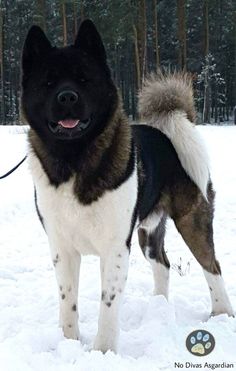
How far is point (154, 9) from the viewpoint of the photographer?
88.0ft

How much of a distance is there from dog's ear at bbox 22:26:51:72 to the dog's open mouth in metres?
0.41

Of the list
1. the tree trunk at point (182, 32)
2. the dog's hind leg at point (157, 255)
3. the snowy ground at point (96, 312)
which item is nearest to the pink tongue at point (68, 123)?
the snowy ground at point (96, 312)

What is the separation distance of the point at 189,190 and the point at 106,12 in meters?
25.8

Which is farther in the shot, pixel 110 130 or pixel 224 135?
pixel 224 135

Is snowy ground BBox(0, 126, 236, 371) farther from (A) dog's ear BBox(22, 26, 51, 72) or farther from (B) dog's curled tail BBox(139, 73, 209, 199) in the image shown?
(A) dog's ear BBox(22, 26, 51, 72)

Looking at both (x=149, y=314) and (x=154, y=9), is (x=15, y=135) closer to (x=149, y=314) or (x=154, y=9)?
(x=149, y=314)

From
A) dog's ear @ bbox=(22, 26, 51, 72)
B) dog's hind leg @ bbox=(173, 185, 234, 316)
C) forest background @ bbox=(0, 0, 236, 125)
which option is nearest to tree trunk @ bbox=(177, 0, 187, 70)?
forest background @ bbox=(0, 0, 236, 125)

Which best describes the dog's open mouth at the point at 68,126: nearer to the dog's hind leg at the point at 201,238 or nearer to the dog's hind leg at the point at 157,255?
the dog's hind leg at the point at 201,238

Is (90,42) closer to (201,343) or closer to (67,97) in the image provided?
(67,97)

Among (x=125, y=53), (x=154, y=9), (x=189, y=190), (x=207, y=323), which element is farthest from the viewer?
(x=125, y=53)

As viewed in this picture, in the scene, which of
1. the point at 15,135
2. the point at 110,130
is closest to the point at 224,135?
the point at 15,135

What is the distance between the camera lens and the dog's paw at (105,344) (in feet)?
8.93

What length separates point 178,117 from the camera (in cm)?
370

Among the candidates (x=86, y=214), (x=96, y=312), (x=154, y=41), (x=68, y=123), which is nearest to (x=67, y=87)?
(x=68, y=123)
